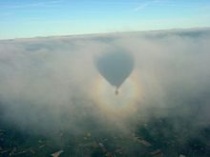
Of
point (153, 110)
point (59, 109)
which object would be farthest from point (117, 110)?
point (59, 109)

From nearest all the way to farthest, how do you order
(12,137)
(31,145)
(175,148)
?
(175,148) → (31,145) → (12,137)

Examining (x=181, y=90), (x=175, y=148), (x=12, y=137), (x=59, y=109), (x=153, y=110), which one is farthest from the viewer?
(x=181, y=90)

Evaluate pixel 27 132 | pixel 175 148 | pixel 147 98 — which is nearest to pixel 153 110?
pixel 147 98

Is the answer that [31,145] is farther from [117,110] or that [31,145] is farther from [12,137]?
[117,110]

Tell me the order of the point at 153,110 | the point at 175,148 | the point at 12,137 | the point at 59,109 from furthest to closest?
the point at 59,109 < the point at 153,110 < the point at 12,137 < the point at 175,148

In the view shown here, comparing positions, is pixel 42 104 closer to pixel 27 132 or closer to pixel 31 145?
pixel 27 132

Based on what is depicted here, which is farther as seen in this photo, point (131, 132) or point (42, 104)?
point (42, 104)

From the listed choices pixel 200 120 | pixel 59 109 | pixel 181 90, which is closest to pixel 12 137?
pixel 59 109

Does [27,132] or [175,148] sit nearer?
[175,148]

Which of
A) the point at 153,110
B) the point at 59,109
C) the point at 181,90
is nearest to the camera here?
the point at 153,110
